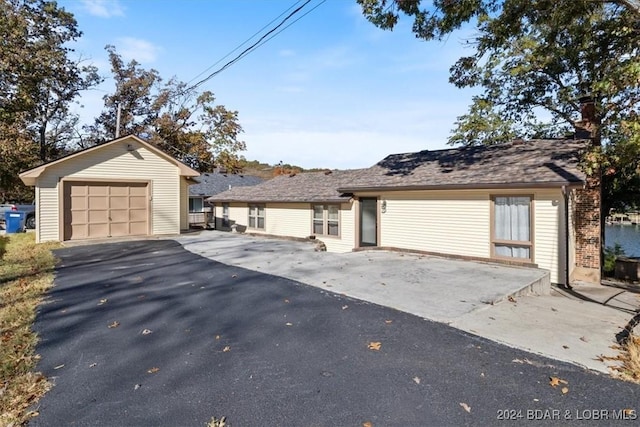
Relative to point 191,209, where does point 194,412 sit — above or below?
below

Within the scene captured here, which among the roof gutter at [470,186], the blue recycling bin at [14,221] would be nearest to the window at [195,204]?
the blue recycling bin at [14,221]

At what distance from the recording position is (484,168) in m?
11.7

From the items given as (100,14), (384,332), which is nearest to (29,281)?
(384,332)

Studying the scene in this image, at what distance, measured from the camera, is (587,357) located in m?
4.17

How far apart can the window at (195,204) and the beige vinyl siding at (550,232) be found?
2440cm

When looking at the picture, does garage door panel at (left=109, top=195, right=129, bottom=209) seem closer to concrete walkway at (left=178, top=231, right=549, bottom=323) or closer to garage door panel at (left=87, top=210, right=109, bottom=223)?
garage door panel at (left=87, top=210, right=109, bottom=223)

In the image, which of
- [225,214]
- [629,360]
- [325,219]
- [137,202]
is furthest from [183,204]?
[629,360]

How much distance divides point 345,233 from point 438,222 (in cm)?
469

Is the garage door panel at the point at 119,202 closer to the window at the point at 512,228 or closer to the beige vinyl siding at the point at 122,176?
the beige vinyl siding at the point at 122,176

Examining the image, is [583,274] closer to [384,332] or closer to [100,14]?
[384,332]

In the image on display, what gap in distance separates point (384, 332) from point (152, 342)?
2.93 metres

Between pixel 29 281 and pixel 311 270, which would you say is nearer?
pixel 29 281

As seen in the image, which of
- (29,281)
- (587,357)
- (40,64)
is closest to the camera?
(587,357)

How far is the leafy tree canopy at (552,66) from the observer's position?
7.99 metres
